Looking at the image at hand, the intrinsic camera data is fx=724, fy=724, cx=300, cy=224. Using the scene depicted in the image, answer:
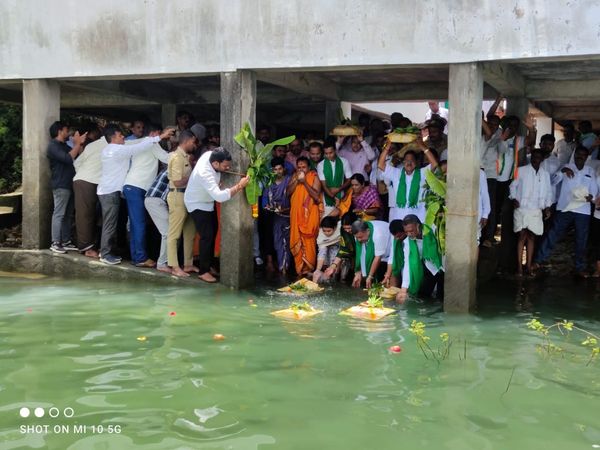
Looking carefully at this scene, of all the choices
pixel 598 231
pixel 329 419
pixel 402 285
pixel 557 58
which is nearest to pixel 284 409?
pixel 329 419

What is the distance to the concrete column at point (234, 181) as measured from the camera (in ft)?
27.9

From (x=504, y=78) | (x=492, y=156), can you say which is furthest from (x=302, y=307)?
(x=492, y=156)

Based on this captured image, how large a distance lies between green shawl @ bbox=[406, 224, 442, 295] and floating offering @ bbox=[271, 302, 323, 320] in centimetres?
141

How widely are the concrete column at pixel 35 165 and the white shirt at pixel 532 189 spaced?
638cm

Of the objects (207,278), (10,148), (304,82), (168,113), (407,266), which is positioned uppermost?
(304,82)

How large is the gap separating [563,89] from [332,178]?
358 centimetres

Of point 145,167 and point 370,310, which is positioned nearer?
point 370,310

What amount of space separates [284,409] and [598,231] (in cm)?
848

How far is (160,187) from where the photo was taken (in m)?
9.03

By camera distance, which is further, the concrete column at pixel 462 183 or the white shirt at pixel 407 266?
the white shirt at pixel 407 266

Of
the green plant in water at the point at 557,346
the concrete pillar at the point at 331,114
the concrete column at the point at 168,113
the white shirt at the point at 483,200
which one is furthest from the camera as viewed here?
Answer: the concrete column at the point at 168,113

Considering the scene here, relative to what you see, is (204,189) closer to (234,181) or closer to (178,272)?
(234,181)

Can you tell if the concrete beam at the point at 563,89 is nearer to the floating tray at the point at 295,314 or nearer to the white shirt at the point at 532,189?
the white shirt at the point at 532,189

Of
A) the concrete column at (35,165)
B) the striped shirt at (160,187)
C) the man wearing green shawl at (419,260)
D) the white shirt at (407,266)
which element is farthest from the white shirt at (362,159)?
the concrete column at (35,165)
